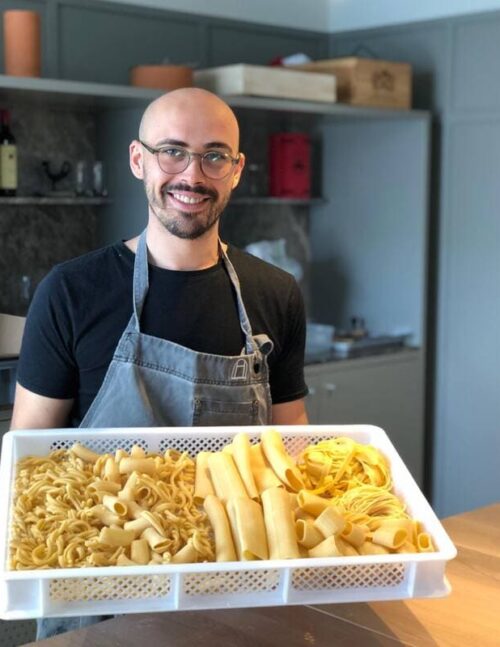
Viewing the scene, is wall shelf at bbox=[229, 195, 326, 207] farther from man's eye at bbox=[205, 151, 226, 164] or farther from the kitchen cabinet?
man's eye at bbox=[205, 151, 226, 164]

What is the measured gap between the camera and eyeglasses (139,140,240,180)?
1992 millimetres

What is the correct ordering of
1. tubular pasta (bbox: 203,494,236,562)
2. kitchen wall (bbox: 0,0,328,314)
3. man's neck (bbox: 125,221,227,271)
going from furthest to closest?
1. kitchen wall (bbox: 0,0,328,314)
2. man's neck (bbox: 125,221,227,271)
3. tubular pasta (bbox: 203,494,236,562)

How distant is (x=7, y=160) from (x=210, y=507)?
2.33m

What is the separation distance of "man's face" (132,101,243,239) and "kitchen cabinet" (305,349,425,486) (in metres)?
1.93

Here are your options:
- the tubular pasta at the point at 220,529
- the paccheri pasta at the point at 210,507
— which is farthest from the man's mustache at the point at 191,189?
the tubular pasta at the point at 220,529

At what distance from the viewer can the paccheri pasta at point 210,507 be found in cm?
141

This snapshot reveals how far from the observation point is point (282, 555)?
1.40 m

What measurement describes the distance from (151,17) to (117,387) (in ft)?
7.97

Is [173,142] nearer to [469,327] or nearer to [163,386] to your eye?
[163,386]

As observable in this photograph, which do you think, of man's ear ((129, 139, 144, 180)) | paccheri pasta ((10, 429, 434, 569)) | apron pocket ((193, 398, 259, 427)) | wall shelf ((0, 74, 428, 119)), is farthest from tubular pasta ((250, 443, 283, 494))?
wall shelf ((0, 74, 428, 119))

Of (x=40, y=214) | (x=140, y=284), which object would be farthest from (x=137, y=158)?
(x=40, y=214)

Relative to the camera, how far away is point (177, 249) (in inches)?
82.4

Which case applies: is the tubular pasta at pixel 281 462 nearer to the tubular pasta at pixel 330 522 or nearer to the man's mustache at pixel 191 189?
the tubular pasta at pixel 330 522

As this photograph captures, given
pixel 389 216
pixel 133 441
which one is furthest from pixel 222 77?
pixel 133 441
